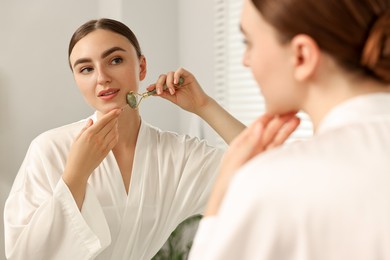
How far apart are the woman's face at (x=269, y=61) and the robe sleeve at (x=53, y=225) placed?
76cm

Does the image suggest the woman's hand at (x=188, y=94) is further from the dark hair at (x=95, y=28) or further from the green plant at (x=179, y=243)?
the green plant at (x=179, y=243)

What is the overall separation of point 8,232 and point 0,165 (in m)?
1.29

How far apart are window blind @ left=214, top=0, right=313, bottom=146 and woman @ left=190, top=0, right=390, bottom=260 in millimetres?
1580

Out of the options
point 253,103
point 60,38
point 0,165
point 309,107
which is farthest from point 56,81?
point 309,107

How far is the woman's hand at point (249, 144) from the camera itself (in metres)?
0.78

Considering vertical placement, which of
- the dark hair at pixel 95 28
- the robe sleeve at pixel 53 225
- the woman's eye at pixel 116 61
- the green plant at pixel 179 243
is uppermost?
the dark hair at pixel 95 28

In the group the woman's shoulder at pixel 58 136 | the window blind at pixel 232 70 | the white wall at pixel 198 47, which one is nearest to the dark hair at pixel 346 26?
the woman's shoulder at pixel 58 136

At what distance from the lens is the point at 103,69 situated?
1.56 m

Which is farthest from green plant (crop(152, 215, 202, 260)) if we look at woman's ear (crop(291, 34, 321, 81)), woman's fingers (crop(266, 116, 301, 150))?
woman's ear (crop(291, 34, 321, 81))

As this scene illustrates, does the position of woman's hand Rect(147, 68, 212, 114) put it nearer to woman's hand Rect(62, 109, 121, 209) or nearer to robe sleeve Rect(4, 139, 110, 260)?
woman's hand Rect(62, 109, 121, 209)

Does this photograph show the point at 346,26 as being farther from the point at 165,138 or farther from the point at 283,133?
the point at 165,138

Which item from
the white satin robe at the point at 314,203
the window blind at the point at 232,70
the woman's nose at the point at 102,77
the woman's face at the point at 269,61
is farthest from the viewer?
the window blind at the point at 232,70

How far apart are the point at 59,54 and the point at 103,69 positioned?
4.29ft

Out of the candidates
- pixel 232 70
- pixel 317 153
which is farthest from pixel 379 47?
pixel 232 70
